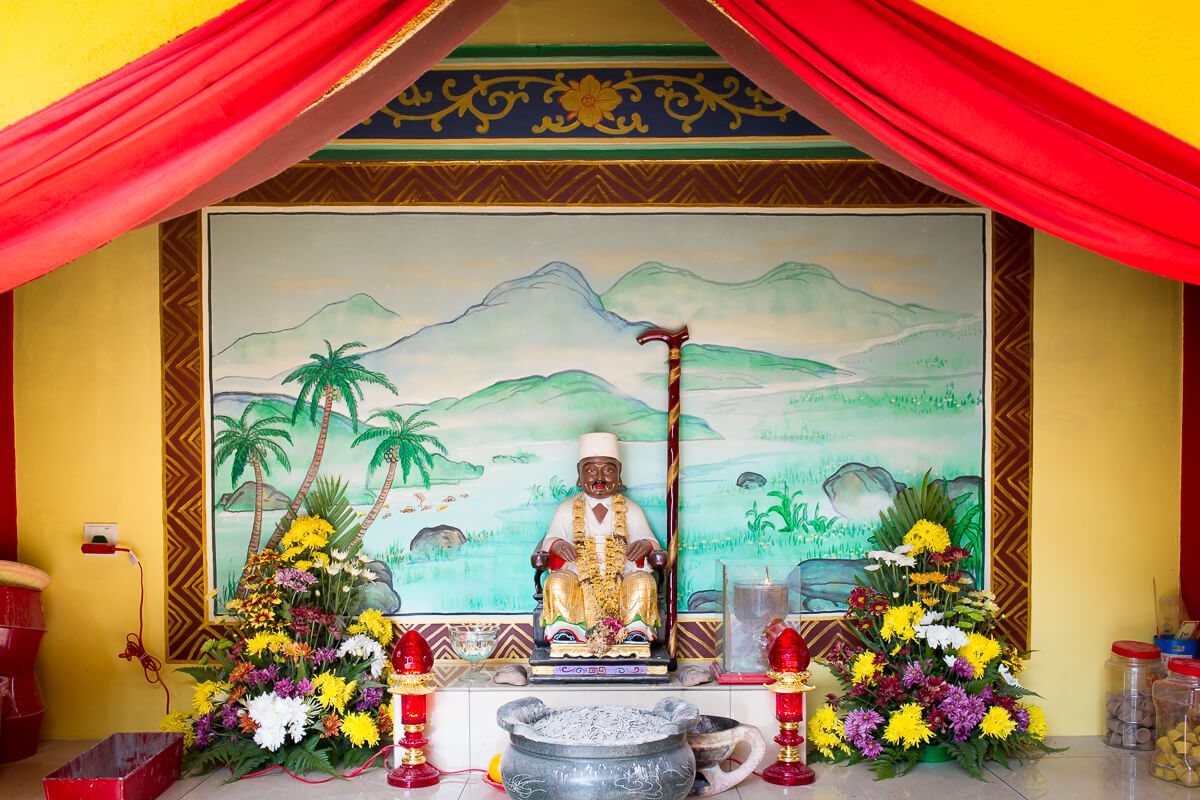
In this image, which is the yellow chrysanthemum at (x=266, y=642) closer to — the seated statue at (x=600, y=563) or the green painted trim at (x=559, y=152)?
the seated statue at (x=600, y=563)

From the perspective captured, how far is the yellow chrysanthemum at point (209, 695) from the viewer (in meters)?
4.61

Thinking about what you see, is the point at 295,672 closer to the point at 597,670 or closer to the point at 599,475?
the point at 597,670

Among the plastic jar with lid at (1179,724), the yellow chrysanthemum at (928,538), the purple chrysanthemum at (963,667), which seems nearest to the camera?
the plastic jar with lid at (1179,724)

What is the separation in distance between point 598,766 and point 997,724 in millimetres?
1885

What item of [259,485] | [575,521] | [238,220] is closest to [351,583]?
[259,485]

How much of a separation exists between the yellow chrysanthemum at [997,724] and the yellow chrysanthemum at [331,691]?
2.82 meters

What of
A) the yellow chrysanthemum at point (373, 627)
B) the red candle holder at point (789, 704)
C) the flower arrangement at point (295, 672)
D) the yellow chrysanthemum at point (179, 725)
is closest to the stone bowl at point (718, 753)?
the red candle holder at point (789, 704)

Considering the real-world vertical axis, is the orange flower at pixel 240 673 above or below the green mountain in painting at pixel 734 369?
below

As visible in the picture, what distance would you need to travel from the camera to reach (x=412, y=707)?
14.2 feet

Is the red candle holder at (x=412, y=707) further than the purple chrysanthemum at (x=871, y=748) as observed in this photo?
No

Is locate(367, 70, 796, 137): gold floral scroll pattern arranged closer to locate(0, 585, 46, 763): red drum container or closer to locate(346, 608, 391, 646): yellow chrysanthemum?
locate(346, 608, 391, 646): yellow chrysanthemum

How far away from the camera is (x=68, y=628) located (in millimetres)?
5129

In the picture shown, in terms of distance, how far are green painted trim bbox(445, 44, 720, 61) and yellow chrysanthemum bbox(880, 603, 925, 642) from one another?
289 centimetres

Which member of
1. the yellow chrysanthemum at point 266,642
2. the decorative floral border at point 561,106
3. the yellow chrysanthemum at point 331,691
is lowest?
the yellow chrysanthemum at point 331,691
